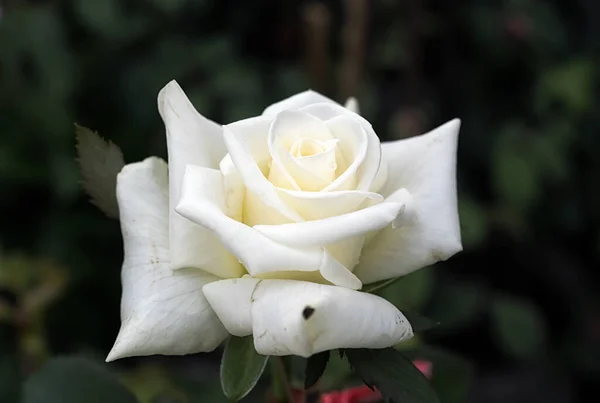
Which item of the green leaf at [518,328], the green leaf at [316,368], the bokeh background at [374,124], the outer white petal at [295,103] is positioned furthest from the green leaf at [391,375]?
the green leaf at [518,328]

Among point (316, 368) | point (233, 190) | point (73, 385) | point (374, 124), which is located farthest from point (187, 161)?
point (374, 124)

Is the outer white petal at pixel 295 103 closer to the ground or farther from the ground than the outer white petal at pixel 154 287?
farther from the ground

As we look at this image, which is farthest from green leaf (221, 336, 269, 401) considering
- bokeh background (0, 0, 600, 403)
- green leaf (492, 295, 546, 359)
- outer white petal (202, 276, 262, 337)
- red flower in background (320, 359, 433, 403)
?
green leaf (492, 295, 546, 359)

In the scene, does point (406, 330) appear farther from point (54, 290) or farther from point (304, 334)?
point (54, 290)

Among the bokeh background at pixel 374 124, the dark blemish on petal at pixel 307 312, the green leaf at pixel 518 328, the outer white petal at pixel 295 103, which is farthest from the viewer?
the green leaf at pixel 518 328

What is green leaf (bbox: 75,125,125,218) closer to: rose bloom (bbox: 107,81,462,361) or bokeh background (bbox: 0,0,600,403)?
rose bloom (bbox: 107,81,462,361)

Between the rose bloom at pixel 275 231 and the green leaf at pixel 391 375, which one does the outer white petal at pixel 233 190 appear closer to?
the rose bloom at pixel 275 231

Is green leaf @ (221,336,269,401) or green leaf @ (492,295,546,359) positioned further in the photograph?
green leaf @ (492,295,546,359)
